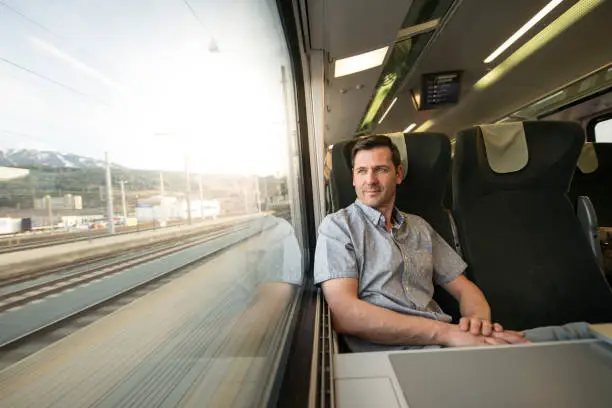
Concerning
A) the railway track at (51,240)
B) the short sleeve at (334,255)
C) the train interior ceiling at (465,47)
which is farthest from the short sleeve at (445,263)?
the train interior ceiling at (465,47)

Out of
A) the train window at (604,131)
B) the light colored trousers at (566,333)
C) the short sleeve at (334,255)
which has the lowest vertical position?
the light colored trousers at (566,333)

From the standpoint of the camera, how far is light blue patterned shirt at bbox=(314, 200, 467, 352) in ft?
3.76

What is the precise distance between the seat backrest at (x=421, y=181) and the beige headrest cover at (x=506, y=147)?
24 centimetres

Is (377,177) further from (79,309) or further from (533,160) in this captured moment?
(79,309)

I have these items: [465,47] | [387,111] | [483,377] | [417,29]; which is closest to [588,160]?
[465,47]

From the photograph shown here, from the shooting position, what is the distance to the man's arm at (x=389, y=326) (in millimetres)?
1019

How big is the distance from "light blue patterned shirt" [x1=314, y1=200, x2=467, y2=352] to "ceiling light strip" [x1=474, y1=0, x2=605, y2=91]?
2.23 m

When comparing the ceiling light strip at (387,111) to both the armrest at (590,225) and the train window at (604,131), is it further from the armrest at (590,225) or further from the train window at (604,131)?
the armrest at (590,225)

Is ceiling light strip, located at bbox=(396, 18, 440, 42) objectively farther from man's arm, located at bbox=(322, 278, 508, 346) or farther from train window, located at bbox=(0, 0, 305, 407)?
man's arm, located at bbox=(322, 278, 508, 346)

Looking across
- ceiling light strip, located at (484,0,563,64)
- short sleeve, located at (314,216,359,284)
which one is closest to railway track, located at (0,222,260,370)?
short sleeve, located at (314,216,359,284)

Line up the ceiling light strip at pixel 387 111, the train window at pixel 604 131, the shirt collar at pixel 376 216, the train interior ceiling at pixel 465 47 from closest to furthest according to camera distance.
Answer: the shirt collar at pixel 376 216
the train interior ceiling at pixel 465 47
the train window at pixel 604 131
the ceiling light strip at pixel 387 111

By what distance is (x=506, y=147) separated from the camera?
→ 5.04 feet

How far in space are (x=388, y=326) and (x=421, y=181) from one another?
0.77 m

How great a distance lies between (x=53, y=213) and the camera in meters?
0.31
